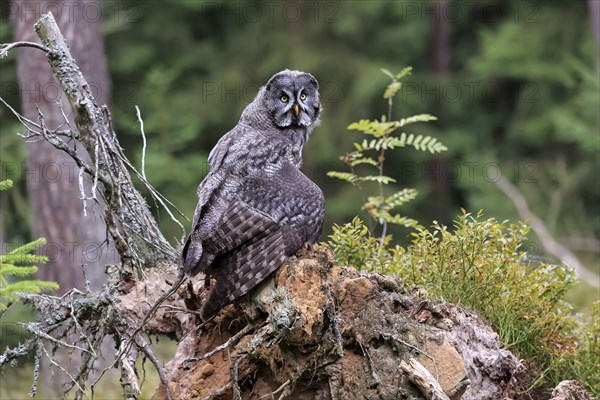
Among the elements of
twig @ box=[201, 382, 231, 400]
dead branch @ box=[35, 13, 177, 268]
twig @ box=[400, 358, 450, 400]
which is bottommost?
twig @ box=[201, 382, 231, 400]

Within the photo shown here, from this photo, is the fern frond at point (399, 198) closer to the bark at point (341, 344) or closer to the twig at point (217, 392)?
the bark at point (341, 344)

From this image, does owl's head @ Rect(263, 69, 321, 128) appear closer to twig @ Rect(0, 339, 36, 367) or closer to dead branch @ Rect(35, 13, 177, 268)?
dead branch @ Rect(35, 13, 177, 268)

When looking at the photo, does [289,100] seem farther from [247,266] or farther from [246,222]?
[247,266]

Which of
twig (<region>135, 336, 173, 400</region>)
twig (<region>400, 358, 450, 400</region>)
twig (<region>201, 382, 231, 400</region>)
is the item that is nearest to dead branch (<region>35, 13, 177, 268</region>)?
twig (<region>135, 336, 173, 400</region>)

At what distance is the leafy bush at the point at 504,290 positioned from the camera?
6.72 m

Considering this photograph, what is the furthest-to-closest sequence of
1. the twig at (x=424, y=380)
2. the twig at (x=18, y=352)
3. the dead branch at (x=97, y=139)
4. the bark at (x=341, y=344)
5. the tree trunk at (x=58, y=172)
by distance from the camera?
the tree trunk at (x=58, y=172) → the dead branch at (x=97, y=139) → the twig at (x=18, y=352) → the bark at (x=341, y=344) → the twig at (x=424, y=380)

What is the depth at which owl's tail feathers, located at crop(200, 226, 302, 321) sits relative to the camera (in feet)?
19.6

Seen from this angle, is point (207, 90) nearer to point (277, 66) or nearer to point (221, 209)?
point (277, 66)

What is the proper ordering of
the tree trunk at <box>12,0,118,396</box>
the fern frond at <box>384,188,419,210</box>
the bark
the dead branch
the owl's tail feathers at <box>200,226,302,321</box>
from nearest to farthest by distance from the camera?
the bark → the owl's tail feathers at <box>200,226,302,321</box> → the dead branch → the fern frond at <box>384,188,419,210</box> → the tree trunk at <box>12,0,118,396</box>

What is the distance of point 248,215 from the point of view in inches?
246

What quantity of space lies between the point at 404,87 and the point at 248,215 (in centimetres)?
1658

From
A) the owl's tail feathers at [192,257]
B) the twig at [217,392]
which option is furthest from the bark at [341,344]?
the owl's tail feathers at [192,257]

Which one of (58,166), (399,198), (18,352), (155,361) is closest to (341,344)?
(155,361)

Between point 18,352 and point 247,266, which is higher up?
point 247,266
